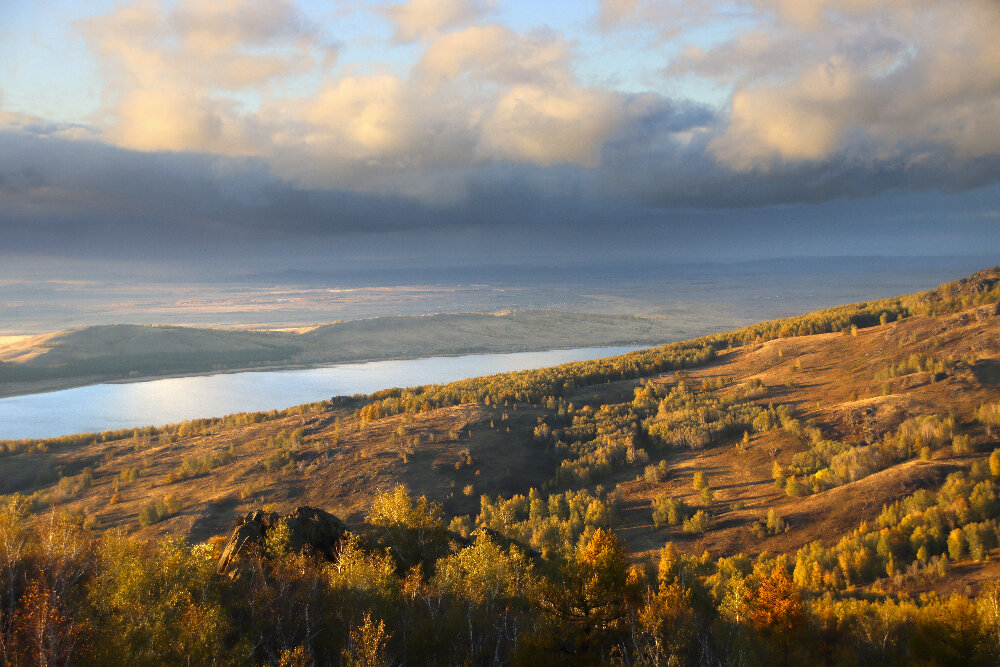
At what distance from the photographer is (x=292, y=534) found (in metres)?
25.9

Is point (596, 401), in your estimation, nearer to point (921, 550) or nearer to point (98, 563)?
point (921, 550)

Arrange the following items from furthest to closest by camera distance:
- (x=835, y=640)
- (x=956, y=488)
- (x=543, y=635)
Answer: (x=956, y=488), (x=835, y=640), (x=543, y=635)

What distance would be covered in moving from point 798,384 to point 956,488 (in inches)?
1127

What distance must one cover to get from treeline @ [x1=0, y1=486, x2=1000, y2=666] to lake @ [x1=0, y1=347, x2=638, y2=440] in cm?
8985

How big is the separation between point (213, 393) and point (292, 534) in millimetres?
114497

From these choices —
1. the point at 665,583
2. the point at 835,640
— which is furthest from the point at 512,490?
the point at 835,640

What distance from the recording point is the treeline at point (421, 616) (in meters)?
15.2

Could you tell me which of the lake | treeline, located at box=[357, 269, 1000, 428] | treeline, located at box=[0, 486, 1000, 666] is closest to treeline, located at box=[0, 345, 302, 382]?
the lake

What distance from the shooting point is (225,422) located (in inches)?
3191

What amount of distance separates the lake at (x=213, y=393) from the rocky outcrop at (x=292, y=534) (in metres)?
83.6

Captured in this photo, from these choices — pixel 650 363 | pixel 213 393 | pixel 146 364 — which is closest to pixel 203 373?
pixel 146 364

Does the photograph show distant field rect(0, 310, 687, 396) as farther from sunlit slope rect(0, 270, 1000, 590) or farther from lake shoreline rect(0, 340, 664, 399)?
sunlit slope rect(0, 270, 1000, 590)

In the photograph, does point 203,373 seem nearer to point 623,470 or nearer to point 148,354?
point 148,354

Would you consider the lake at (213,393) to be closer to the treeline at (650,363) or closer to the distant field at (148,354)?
the distant field at (148,354)
